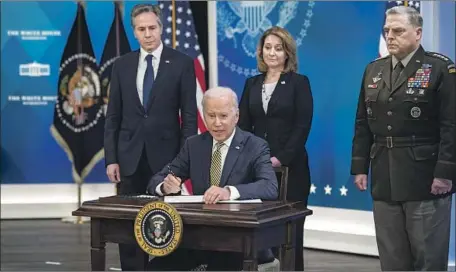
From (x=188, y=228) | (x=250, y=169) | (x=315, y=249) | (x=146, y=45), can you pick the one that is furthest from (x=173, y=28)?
(x=188, y=228)

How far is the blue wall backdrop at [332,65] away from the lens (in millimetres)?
6922

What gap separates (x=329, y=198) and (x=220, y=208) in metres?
3.89

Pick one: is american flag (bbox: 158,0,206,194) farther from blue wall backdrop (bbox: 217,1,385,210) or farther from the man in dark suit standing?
the man in dark suit standing

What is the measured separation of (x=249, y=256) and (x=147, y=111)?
5.96 ft

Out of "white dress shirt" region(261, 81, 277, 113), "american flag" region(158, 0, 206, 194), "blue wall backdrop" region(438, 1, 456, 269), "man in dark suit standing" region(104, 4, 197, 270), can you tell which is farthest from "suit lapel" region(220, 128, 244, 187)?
"american flag" region(158, 0, 206, 194)

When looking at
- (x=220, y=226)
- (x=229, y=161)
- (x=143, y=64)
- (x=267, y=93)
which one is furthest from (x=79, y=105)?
(x=220, y=226)

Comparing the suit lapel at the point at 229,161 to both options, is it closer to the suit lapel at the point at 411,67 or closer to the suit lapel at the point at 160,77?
the suit lapel at the point at 411,67

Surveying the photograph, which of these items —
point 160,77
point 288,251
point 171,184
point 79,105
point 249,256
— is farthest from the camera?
point 79,105

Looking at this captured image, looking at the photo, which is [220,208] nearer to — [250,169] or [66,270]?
[250,169]

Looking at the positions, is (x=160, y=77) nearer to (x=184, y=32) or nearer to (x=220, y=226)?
(x=220, y=226)

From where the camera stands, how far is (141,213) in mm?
3430

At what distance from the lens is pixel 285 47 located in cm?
502

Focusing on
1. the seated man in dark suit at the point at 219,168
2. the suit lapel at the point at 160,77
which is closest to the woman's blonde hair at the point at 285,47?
the suit lapel at the point at 160,77

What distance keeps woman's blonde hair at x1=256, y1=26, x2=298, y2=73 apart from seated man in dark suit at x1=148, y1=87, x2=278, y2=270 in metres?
1.20
